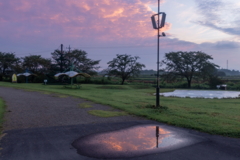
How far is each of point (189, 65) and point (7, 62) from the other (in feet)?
135

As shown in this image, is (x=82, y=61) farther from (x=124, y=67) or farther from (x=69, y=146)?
(x=69, y=146)

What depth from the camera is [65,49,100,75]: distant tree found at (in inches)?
2005

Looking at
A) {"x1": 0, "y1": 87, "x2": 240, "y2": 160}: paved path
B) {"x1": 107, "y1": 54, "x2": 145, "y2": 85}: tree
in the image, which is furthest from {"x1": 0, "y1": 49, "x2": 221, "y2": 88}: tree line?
{"x1": 0, "y1": 87, "x2": 240, "y2": 160}: paved path

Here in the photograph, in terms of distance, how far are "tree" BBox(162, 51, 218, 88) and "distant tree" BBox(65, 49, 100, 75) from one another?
1699 centimetres

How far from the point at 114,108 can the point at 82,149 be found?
20.4ft

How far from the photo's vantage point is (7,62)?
5147cm

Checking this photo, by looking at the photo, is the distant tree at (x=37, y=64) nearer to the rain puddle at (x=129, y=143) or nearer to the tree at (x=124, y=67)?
the tree at (x=124, y=67)

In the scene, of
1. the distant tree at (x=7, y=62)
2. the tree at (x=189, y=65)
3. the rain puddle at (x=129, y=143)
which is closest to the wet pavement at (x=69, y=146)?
the rain puddle at (x=129, y=143)

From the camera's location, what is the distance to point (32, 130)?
690cm

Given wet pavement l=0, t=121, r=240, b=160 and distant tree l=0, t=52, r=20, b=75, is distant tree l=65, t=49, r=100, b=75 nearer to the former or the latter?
distant tree l=0, t=52, r=20, b=75

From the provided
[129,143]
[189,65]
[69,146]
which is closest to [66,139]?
[69,146]

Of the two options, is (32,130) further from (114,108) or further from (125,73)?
(125,73)

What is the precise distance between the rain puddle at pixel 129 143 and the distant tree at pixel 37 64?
45.7 metres

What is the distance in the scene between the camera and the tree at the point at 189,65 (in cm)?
4244
